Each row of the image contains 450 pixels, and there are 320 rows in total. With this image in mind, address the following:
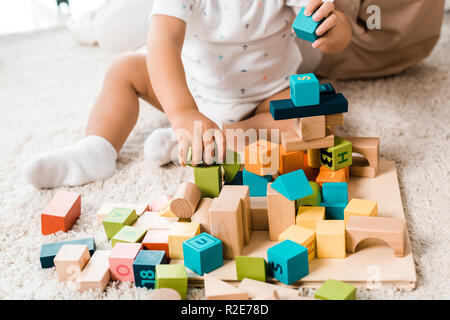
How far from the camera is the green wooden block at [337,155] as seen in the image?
0.84 metres

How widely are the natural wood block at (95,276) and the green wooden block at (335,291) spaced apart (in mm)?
276

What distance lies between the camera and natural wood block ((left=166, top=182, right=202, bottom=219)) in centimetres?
78

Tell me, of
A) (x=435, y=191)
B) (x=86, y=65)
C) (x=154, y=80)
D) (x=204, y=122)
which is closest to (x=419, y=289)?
(x=435, y=191)

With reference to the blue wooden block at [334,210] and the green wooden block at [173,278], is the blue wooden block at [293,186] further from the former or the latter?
the green wooden block at [173,278]

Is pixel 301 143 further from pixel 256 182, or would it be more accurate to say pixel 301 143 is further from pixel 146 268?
pixel 146 268

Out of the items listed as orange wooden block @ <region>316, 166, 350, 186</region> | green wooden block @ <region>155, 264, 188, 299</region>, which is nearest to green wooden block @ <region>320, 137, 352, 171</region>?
orange wooden block @ <region>316, 166, 350, 186</region>

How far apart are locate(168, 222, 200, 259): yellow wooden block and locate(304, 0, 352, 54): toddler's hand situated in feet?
1.24

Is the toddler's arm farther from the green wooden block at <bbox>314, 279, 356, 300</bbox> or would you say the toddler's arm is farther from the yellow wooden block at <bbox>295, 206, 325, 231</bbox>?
the green wooden block at <bbox>314, 279, 356, 300</bbox>

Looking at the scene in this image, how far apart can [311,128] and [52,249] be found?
425 millimetres

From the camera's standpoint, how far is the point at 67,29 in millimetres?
2025

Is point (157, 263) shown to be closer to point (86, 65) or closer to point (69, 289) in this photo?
point (69, 289)

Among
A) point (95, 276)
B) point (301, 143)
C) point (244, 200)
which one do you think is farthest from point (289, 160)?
point (95, 276)

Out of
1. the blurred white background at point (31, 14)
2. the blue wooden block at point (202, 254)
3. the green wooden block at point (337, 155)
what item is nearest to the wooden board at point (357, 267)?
the blue wooden block at point (202, 254)

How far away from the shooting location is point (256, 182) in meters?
0.84
